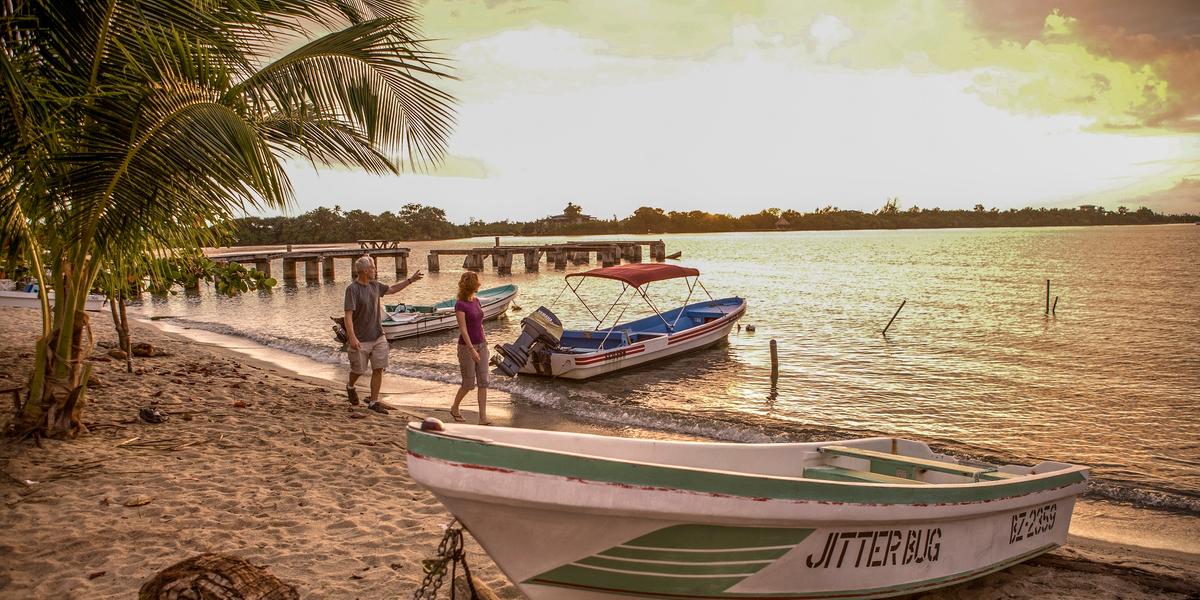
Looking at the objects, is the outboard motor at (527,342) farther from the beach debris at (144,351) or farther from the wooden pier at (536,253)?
the wooden pier at (536,253)

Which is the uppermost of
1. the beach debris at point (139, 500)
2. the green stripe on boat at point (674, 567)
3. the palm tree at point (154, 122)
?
the palm tree at point (154, 122)

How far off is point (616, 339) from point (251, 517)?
1156 centimetres

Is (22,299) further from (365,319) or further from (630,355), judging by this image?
(365,319)

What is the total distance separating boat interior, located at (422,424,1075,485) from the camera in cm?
458

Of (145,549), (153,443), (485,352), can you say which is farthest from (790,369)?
(145,549)

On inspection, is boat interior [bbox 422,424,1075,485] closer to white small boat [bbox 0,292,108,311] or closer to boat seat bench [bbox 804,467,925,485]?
boat seat bench [bbox 804,467,925,485]

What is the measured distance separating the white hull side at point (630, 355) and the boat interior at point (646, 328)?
1.23ft

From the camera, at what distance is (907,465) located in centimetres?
544

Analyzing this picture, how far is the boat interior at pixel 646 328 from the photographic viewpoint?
16.2m

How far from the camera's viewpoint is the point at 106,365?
1118 cm

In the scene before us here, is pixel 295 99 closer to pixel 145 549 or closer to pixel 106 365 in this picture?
pixel 145 549

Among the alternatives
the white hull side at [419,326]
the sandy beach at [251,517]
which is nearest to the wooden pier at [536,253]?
the white hull side at [419,326]

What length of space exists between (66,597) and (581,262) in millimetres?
64916

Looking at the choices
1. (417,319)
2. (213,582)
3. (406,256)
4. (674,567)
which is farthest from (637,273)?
(406,256)
